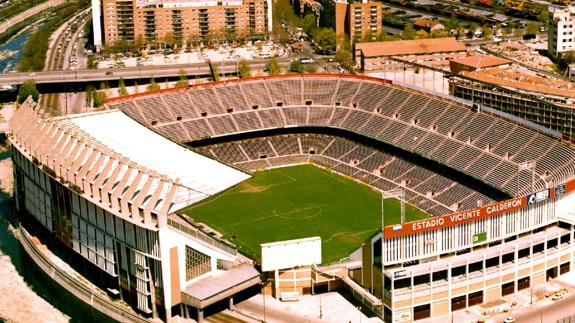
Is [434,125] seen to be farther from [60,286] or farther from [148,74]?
[148,74]

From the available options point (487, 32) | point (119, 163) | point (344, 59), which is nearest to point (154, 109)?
point (119, 163)

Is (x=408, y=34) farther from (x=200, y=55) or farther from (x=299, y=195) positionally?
(x=299, y=195)

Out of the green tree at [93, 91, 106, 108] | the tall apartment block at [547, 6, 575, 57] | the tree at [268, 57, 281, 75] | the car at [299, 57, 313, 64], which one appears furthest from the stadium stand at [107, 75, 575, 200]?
the tall apartment block at [547, 6, 575, 57]

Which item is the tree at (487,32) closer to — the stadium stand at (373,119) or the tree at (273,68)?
the tree at (273,68)

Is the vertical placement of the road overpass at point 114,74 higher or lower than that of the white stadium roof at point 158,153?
lower

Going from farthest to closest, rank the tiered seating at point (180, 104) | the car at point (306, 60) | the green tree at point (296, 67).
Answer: the car at point (306, 60) → the green tree at point (296, 67) → the tiered seating at point (180, 104)

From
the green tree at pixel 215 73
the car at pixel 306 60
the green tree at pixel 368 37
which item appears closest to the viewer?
the green tree at pixel 215 73

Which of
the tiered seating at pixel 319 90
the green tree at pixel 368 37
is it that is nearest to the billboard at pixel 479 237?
the tiered seating at pixel 319 90

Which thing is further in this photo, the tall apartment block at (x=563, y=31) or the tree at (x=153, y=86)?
the tall apartment block at (x=563, y=31)

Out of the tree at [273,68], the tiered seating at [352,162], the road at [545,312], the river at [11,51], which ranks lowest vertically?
the road at [545,312]
